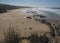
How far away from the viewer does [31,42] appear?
552 centimetres

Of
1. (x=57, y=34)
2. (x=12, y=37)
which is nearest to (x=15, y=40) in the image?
(x=12, y=37)

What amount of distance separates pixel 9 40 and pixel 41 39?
1229mm

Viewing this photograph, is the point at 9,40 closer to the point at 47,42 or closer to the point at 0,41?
the point at 0,41

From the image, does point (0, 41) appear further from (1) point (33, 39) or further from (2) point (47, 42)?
(2) point (47, 42)

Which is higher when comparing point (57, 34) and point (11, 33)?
point (11, 33)

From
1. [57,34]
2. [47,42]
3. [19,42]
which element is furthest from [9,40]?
[57,34]

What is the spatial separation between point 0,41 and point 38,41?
128 cm

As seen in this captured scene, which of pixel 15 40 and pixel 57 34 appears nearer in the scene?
pixel 15 40

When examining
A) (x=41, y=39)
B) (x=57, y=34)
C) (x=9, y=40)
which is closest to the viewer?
(x=9, y=40)

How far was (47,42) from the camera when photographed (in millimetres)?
6031

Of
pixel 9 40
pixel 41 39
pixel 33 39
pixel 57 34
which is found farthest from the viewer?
pixel 57 34

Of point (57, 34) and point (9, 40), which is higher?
point (9, 40)

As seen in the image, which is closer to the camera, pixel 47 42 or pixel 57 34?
pixel 47 42

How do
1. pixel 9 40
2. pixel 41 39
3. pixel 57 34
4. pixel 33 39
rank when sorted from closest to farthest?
pixel 9 40, pixel 33 39, pixel 41 39, pixel 57 34
